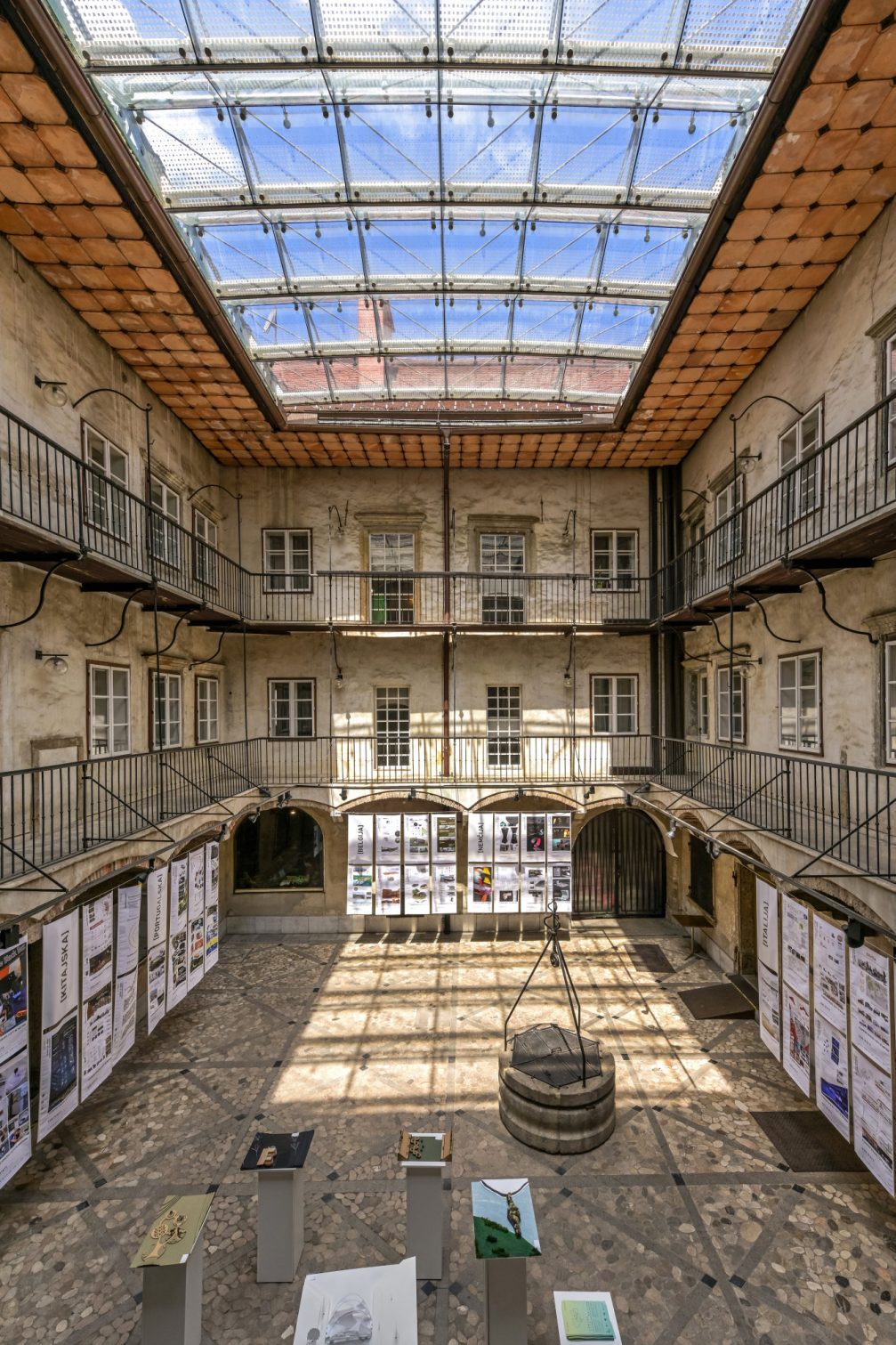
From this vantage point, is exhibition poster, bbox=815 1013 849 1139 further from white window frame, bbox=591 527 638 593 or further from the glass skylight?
the glass skylight

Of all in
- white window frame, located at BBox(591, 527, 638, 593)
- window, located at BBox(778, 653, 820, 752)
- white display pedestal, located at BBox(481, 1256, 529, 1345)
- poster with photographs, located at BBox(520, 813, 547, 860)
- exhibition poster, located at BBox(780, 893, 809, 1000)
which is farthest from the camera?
white window frame, located at BBox(591, 527, 638, 593)

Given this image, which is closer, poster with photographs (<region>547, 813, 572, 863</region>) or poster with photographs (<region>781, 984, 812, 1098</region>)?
poster with photographs (<region>781, 984, 812, 1098</region>)

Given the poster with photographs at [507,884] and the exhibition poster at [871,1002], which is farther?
the poster with photographs at [507,884]

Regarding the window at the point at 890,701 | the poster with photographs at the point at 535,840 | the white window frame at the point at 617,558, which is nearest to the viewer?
the window at the point at 890,701

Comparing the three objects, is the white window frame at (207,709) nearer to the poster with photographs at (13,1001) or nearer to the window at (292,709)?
the window at (292,709)

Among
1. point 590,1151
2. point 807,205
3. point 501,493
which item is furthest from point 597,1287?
point 501,493

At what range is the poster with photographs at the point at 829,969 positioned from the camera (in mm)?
6723

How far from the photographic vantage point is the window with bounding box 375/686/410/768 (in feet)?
48.0

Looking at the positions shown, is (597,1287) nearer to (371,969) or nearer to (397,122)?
(371,969)

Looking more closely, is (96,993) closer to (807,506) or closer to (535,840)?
(535,840)

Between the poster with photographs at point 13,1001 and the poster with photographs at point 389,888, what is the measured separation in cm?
780

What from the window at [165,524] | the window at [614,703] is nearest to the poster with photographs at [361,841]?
the window at [614,703]

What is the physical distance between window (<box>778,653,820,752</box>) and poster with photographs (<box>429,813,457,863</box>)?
22.9ft

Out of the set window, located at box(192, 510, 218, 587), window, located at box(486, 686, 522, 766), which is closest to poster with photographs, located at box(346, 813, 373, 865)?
window, located at box(486, 686, 522, 766)
